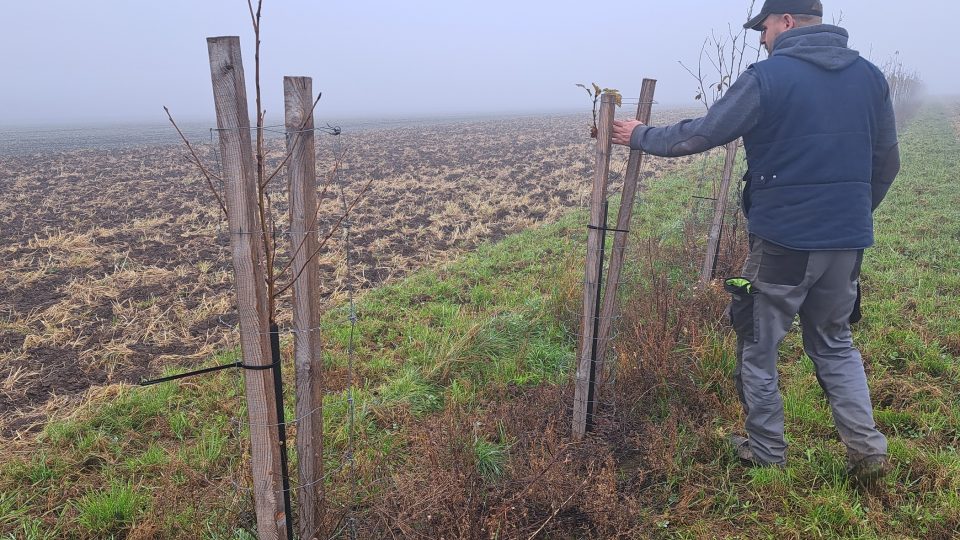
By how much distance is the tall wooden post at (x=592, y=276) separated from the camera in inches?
118

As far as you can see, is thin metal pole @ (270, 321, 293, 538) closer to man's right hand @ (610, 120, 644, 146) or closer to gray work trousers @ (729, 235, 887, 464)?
man's right hand @ (610, 120, 644, 146)

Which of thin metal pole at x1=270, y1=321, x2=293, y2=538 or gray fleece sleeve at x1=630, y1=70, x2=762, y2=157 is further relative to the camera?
gray fleece sleeve at x1=630, y1=70, x2=762, y2=157

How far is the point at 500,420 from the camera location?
11.5ft

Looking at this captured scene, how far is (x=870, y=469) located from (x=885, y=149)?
1563mm

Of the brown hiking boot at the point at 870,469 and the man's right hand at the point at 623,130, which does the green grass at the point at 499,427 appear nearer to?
the brown hiking boot at the point at 870,469

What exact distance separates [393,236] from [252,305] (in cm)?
807

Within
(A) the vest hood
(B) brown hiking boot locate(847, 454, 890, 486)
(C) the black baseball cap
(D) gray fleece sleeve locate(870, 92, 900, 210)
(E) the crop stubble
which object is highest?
(C) the black baseball cap

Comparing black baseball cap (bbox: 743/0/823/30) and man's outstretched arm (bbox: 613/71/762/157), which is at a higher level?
black baseball cap (bbox: 743/0/823/30)

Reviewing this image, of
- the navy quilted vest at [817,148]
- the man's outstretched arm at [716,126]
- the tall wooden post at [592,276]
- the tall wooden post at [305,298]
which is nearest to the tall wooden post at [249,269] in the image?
the tall wooden post at [305,298]

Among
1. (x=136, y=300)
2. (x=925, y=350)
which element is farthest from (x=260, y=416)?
(x=136, y=300)

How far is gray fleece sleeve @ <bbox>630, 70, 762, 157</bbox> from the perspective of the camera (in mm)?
2662

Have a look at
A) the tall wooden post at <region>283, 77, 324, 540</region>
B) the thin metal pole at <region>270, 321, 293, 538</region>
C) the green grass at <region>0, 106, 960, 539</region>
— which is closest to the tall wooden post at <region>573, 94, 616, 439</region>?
the green grass at <region>0, 106, 960, 539</region>

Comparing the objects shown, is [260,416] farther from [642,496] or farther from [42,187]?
[42,187]

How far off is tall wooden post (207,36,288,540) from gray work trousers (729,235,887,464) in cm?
226
